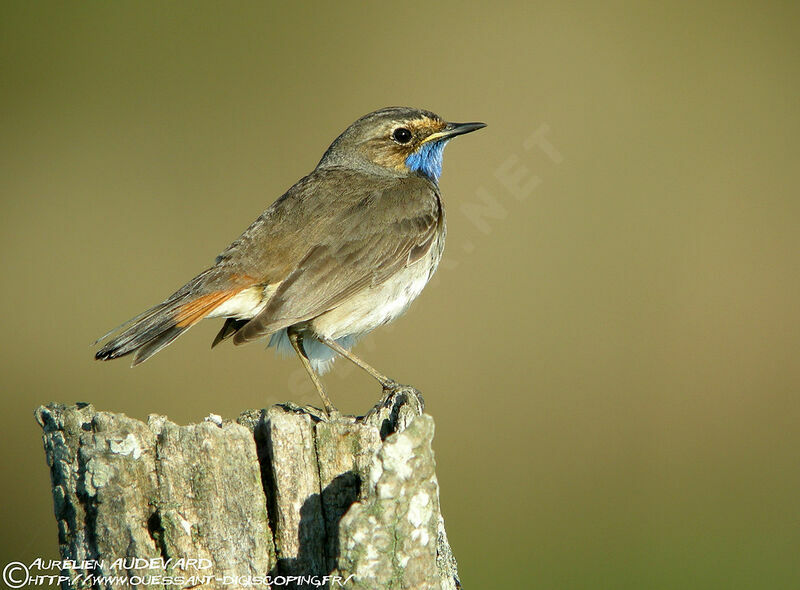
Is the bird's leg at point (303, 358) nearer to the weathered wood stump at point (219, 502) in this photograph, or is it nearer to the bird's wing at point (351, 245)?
the bird's wing at point (351, 245)

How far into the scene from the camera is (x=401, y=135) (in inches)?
254

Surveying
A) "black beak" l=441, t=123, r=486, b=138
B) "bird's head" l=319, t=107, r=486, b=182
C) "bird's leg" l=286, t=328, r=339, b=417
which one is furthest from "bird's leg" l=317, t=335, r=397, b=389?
"black beak" l=441, t=123, r=486, b=138

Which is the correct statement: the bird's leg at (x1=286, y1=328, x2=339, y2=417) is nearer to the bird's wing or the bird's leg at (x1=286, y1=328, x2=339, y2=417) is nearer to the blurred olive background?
the bird's wing

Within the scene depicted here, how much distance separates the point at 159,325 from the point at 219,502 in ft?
6.34

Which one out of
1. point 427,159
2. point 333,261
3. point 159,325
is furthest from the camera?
point 427,159

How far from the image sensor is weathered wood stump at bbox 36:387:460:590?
3.29 meters

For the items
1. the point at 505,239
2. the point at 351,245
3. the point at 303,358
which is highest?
the point at 505,239

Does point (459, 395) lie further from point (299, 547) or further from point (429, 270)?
point (299, 547)

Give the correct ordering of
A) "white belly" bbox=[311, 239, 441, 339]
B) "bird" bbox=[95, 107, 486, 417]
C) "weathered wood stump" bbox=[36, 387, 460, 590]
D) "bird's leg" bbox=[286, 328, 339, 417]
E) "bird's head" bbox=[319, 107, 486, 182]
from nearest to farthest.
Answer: "weathered wood stump" bbox=[36, 387, 460, 590] → "bird" bbox=[95, 107, 486, 417] → "white belly" bbox=[311, 239, 441, 339] → "bird's leg" bbox=[286, 328, 339, 417] → "bird's head" bbox=[319, 107, 486, 182]

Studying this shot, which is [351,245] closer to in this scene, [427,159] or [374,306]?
[374,306]

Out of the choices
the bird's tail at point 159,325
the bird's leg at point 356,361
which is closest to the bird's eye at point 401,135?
the bird's leg at point 356,361

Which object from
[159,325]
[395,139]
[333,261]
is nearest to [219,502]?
[159,325]

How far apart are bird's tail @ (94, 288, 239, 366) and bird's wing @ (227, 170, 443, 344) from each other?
25cm

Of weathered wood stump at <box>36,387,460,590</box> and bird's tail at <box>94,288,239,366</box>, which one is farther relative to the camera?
bird's tail at <box>94,288,239,366</box>
